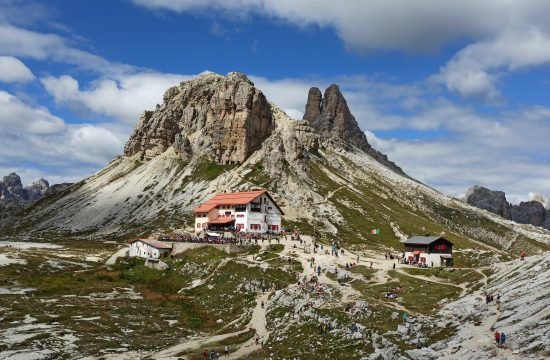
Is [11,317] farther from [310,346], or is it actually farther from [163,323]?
[310,346]

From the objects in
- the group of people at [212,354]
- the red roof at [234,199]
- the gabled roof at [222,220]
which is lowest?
the group of people at [212,354]

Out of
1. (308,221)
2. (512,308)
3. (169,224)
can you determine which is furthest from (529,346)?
(169,224)

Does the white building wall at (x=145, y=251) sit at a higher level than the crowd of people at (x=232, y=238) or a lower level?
lower

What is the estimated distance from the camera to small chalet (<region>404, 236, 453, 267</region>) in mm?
102312

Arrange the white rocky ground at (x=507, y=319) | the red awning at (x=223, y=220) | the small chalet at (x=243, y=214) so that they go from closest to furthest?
1. the white rocky ground at (x=507, y=319)
2. the small chalet at (x=243, y=214)
3. the red awning at (x=223, y=220)

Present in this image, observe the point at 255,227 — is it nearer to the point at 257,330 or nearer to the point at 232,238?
the point at 232,238

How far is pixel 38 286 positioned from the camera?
104m

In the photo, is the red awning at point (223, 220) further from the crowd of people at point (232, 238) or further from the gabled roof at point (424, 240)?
the gabled roof at point (424, 240)

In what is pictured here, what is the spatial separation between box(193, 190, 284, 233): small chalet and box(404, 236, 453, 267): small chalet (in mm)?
49237

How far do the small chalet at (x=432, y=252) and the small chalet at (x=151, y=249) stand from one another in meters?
60.2

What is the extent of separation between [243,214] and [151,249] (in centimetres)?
2814

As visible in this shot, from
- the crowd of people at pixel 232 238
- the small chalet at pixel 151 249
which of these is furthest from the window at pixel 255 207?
the small chalet at pixel 151 249

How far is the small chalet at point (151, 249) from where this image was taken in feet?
406

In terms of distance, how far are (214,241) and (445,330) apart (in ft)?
249
